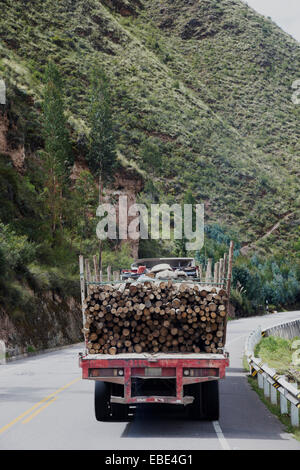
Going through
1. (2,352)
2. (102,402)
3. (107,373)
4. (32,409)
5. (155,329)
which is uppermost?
(155,329)

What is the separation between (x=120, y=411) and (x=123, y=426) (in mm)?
537

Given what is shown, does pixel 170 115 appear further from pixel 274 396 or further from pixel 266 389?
pixel 274 396

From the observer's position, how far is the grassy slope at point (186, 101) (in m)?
75.9

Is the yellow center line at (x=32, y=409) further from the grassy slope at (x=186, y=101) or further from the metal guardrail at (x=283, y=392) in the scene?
the grassy slope at (x=186, y=101)

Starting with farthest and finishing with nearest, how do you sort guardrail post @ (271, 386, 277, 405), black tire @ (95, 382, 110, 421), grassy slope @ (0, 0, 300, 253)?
grassy slope @ (0, 0, 300, 253) < guardrail post @ (271, 386, 277, 405) < black tire @ (95, 382, 110, 421)

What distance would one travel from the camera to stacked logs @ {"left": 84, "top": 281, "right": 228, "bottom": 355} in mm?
10422

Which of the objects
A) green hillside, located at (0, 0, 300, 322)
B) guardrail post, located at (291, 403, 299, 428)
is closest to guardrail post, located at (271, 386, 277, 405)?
guardrail post, located at (291, 403, 299, 428)

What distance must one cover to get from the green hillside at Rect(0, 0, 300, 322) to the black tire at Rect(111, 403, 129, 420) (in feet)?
106

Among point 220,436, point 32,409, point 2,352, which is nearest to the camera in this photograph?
point 220,436

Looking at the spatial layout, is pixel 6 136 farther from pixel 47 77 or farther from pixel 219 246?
pixel 219 246

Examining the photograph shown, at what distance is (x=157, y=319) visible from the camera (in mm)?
10539

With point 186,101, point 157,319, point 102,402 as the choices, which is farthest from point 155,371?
point 186,101

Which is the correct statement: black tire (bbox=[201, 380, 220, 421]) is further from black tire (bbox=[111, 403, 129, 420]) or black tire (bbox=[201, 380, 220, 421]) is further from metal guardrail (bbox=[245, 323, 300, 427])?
black tire (bbox=[111, 403, 129, 420])

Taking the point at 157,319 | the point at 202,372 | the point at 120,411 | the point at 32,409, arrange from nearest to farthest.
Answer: the point at 202,372 < the point at 157,319 < the point at 120,411 < the point at 32,409
